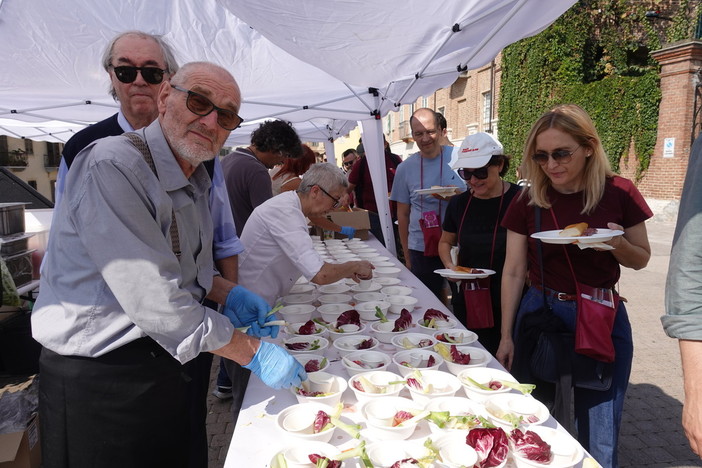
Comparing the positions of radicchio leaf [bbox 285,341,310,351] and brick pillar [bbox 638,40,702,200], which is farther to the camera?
brick pillar [bbox 638,40,702,200]

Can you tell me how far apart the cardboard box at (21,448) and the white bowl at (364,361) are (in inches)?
73.7

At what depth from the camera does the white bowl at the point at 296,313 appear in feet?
7.70

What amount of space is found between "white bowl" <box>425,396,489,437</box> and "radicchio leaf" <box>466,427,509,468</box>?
0.21 feet

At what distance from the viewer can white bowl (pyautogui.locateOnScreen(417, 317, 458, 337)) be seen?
207 centimetres

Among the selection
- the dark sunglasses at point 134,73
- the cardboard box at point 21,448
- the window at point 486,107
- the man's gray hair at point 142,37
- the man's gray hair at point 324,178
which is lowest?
the cardboard box at point 21,448

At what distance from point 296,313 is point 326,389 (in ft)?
2.93

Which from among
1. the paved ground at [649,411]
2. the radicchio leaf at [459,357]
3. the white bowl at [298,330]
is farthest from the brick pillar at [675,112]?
the white bowl at [298,330]

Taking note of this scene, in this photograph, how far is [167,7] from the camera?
3.38 metres

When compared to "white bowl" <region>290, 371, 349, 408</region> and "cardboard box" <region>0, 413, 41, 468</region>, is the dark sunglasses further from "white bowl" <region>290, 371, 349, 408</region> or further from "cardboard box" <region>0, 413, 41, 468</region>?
"cardboard box" <region>0, 413, 41, 468</region>

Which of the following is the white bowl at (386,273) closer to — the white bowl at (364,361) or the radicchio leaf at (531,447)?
the white bowl at (364,361)

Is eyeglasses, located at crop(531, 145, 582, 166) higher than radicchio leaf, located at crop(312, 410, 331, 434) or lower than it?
higher

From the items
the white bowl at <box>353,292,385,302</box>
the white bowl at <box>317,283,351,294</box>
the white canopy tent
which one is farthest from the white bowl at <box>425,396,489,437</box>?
the white canopy tent

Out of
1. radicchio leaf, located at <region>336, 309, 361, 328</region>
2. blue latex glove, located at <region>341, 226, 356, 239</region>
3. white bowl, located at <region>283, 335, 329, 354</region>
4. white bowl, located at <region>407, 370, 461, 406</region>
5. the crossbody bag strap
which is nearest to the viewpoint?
the crossbody bag strap

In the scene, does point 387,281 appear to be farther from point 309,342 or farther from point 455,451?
point 455,451
